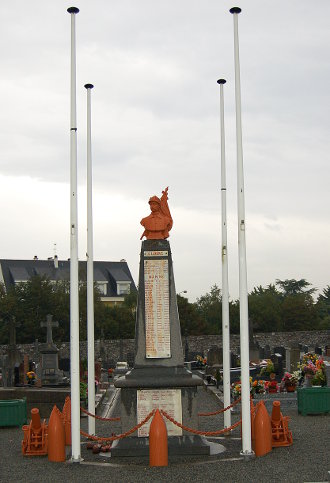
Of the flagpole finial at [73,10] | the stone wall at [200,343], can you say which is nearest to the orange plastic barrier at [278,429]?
the flagpole finial at [73,10]

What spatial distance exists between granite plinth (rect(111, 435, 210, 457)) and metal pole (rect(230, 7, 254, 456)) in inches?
42.7

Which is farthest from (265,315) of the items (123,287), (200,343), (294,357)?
(294,357)

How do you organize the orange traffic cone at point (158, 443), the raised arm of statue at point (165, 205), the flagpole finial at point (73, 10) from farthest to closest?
the raised arm of statue at point (165, 205), the flagpole finial at point (73, 10), the orange traffic cone at point (158, 443)

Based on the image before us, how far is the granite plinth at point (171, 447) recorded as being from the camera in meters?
12.1

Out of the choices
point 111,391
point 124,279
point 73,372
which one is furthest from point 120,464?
point 124,279

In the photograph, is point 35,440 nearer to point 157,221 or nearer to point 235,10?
point 157,221

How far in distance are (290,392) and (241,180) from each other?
1167 cm

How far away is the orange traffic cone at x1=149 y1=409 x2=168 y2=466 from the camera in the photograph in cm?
1096

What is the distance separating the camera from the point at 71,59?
1220cm

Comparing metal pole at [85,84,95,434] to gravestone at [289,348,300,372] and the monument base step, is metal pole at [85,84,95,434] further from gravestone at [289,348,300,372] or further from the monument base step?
gravestone at [289,348,300,372]

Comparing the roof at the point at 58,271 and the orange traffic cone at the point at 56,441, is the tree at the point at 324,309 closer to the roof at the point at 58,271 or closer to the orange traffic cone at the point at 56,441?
the roof at the point at 58,271

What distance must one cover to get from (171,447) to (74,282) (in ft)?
11.3

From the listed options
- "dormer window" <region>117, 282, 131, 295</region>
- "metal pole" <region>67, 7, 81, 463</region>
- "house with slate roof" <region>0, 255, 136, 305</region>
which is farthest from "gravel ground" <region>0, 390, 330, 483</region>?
"dormer window" <region>117, 282, 131, 295</region>

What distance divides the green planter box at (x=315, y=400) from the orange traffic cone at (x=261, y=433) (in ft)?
19.7
